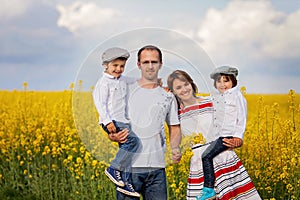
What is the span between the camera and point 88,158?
6113 mm

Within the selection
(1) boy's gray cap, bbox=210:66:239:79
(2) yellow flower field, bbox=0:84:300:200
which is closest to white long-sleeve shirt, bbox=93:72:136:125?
A: (2) yellow flower field, bbox=0:84:300:200

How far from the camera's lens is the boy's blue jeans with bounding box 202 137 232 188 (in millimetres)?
4516

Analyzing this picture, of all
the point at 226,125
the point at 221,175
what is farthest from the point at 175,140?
the point at 221,175

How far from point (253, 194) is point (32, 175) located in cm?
291

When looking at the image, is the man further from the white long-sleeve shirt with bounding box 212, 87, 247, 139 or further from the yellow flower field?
the white long-sleeve shirt with bounding box 212, 87, 247, 139

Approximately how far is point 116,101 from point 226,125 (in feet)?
3.29

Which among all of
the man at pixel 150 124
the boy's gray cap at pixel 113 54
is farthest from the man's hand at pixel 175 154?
the boy's gray cap at pixel 113 54

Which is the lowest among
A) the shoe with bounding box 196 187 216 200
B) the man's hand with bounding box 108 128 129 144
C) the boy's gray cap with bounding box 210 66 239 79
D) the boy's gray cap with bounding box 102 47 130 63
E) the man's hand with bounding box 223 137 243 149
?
the shoe with bounding box 196 187 216 200

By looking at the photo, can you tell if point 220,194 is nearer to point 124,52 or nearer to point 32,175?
point 124,52

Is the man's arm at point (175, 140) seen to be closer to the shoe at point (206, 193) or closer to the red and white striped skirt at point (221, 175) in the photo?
the red and white striped skirt at point (221, 175)

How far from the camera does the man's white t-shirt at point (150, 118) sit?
3896 mm

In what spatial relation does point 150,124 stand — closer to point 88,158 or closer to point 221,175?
point 221,175

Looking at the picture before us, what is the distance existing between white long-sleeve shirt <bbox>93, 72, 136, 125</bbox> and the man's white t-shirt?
0.13ft

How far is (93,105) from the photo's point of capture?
415cm
